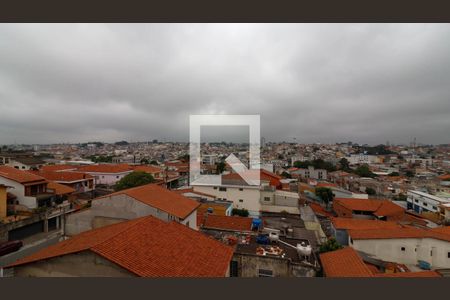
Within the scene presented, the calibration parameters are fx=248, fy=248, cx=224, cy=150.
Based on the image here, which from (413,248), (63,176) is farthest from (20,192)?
(413,248)

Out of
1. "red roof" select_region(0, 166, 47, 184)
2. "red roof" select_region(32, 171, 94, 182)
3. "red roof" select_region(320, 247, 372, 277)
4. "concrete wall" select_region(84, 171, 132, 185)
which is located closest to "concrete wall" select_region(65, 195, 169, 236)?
"red roof" select_region(320, 247, 372, 277)

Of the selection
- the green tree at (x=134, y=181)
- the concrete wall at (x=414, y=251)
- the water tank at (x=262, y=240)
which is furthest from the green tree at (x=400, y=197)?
the green tree at (x=134, y=181)

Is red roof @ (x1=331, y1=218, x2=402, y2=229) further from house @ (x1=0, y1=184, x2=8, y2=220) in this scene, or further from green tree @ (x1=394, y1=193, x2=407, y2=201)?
house @ (x1=0, y1=184, x2=8, y2=220)

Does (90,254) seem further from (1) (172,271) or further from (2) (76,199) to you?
(2) (76,199)

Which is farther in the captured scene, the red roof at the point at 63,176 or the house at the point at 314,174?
the house at the point at 314,174

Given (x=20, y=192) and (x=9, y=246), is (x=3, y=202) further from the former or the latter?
(x=9, y=246)

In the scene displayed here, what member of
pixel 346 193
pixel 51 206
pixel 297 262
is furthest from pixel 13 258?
pixel 346 193

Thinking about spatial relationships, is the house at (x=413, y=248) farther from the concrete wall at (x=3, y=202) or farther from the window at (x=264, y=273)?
the concrete wall at (x=3, y=202)
